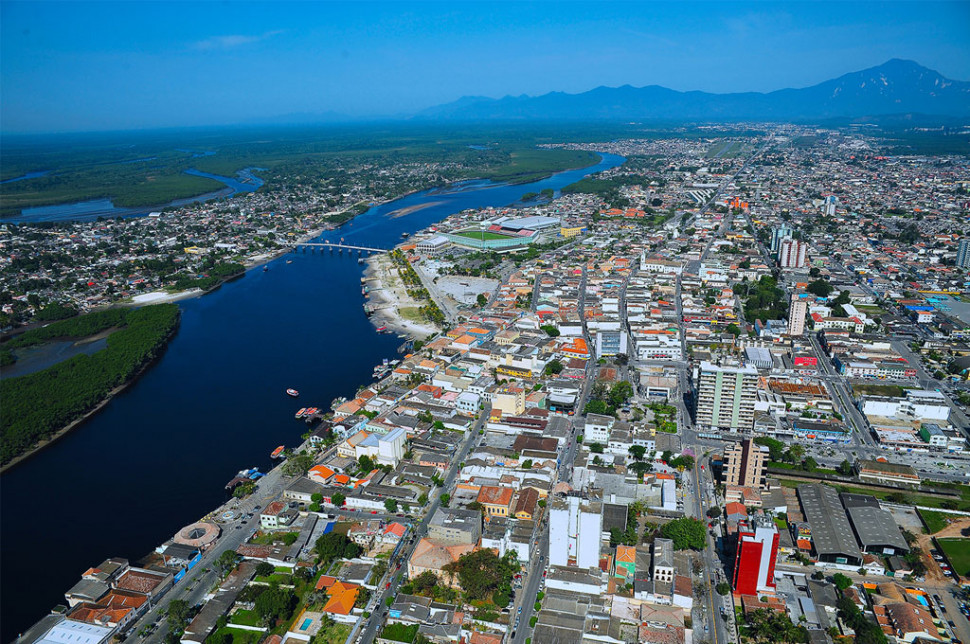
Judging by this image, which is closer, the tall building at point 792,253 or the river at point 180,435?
the river at point 180,435

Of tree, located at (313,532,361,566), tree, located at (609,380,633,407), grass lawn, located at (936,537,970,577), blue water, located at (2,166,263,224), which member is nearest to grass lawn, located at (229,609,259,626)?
tree, located at (313,532,361,566)

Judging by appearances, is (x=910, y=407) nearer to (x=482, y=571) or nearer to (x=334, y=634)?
(x=482, y=571)

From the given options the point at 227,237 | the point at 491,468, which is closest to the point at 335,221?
the point at 227,237

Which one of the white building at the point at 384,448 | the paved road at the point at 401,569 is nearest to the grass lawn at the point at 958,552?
the paved road at the point at 401,569

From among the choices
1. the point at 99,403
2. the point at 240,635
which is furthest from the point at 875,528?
the point at 99,403

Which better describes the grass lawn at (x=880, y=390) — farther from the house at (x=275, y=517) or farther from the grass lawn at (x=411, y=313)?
the house at (x=275, y=517)

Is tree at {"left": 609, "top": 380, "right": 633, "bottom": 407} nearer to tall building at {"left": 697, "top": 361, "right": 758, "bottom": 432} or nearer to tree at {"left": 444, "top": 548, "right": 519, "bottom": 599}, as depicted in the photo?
tall building at {"left": 697, "top": 361, "right": 758, "bottom": 432}
